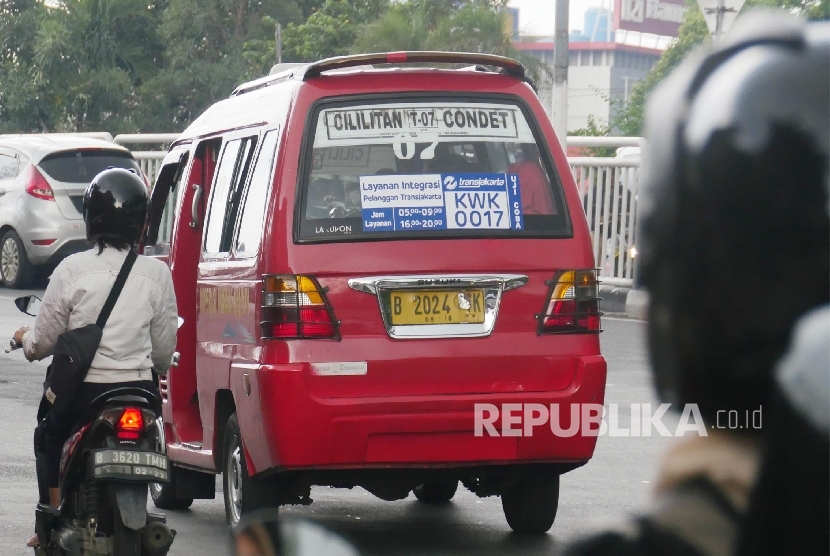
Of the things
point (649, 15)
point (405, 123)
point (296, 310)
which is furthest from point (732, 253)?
point (649, 15)

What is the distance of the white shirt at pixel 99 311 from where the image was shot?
5.10 m

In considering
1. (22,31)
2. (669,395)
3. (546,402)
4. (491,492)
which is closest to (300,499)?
(491,492)

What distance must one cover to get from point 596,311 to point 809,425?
17.2 feet

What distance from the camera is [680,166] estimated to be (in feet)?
2.55

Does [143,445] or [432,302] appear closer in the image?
[143,445]

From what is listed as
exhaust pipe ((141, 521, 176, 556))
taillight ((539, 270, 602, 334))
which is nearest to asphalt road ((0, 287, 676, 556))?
taillight ((539, 270, 602, 334))

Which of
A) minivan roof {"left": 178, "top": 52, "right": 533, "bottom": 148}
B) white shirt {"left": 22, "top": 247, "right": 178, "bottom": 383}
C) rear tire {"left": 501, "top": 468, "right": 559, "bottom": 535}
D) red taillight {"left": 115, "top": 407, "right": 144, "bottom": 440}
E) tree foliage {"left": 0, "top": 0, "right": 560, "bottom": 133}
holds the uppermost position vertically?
minivan roof {"left": 178, "top": 52, "right": 533, "bottom": 148}

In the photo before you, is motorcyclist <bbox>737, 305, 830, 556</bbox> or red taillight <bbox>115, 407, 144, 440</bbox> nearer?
motorcyclist <bbox>737, 305, 830, 556</bbox>

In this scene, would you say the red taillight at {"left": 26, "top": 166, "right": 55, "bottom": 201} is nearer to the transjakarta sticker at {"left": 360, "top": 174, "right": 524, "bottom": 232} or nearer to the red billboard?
the transjakarta sticker at {"left": 360, "top": 174, "right": 524, "bottom": 232}

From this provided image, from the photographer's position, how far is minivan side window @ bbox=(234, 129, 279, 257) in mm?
5891

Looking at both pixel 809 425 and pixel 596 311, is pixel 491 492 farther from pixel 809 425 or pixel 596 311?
pixel 809 425

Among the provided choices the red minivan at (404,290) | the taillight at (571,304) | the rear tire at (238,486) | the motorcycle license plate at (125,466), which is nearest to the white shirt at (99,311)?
the motorcycle license plate at (125,466)

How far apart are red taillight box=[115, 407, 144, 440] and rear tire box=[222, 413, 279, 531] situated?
900 mm

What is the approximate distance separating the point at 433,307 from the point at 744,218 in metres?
4.88
